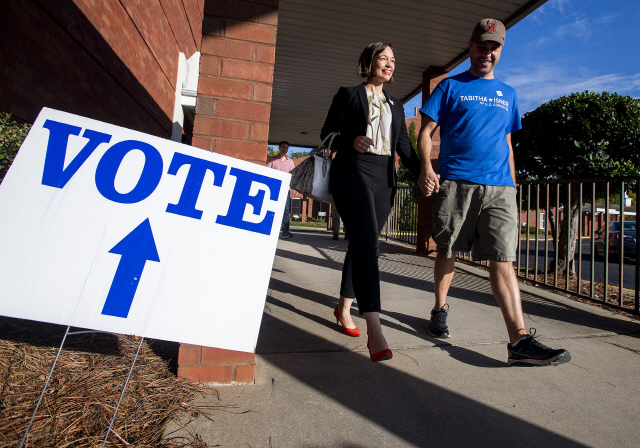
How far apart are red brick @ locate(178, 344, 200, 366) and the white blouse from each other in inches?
55.6

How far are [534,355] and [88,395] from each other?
2092 millimetres

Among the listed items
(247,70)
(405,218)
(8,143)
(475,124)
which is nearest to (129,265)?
(247,70)

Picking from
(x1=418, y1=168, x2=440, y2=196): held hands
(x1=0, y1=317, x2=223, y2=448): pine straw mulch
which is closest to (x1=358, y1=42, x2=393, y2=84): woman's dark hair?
(x1=418, y1=168, x2=440, y2=196): held hands

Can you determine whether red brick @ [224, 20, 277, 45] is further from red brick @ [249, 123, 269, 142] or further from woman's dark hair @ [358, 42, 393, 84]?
woman's dark hair @ [358, 42, 393, 84]

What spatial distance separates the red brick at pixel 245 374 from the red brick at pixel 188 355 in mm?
197

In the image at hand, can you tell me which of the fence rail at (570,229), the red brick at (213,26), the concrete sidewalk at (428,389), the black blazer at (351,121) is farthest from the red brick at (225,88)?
the fence rail at (570,229)

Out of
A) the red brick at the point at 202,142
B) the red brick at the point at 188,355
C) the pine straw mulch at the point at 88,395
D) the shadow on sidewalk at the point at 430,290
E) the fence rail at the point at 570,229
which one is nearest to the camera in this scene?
the pine straw mulch at the point at 88,395

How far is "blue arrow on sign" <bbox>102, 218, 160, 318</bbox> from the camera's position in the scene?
1.25m

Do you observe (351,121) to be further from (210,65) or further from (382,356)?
(382,356)

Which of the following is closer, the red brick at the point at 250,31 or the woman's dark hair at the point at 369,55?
the red brick at the point at 250,31

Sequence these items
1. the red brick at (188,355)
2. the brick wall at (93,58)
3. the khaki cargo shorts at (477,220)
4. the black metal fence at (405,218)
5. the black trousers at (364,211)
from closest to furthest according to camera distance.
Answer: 1. the red brick at (188,355)
2. the black trousers at (364,211)
3. the khaki cargo shorts at (477,220)
4. the brick wall at (93,58)
5. the black metal fence at (405,218)

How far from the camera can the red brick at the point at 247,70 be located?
1.93 meters

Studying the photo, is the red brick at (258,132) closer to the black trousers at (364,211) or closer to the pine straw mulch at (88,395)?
the black trousers at (364,211)

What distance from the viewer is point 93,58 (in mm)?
4703
